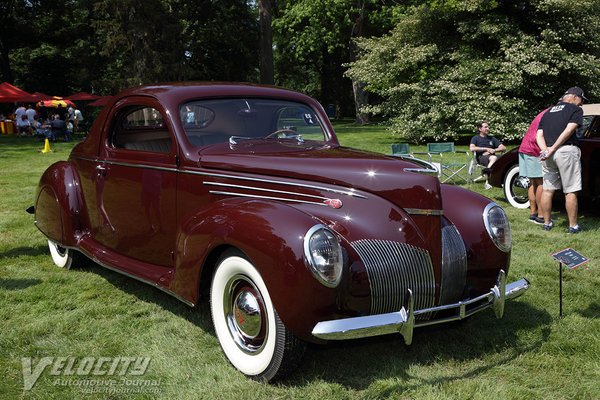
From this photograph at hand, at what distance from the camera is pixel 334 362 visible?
333cm

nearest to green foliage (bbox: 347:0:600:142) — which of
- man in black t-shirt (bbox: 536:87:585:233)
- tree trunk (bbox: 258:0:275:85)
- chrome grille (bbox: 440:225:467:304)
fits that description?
tree trunk (bbox: 258:0:275:85)

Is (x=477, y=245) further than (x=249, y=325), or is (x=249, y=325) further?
(x=477, y=245)

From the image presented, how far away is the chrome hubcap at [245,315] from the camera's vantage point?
308cm

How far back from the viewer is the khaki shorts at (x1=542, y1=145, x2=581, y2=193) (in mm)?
6465

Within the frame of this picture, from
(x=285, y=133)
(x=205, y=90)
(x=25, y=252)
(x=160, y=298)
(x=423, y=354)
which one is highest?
(x=205, y=90)

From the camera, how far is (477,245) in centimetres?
347

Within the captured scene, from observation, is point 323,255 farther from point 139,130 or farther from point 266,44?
point 266,44

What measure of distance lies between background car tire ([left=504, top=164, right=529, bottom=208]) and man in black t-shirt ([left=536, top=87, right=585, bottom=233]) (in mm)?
1539

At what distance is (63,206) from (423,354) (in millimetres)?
3355

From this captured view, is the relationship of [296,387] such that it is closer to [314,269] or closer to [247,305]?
[247,305]

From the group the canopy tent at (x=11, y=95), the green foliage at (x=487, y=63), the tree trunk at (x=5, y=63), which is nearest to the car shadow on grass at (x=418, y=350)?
the green foliage at (x=487, y=63)

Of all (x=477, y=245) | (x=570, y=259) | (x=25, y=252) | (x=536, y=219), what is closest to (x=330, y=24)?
(x=536, y=219)

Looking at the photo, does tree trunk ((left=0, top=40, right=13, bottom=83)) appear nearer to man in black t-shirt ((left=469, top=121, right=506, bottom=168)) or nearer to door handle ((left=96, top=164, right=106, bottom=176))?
man in black t-shirt ((left=469, top=121, right=506, bottom=168))

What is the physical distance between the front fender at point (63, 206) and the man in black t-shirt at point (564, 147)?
208 inches
